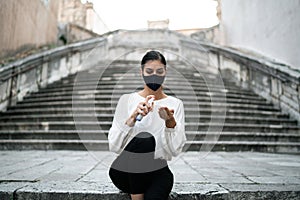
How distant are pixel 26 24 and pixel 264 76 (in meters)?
8.04

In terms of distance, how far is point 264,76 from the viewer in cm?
698

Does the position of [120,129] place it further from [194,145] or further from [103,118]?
[103,118]

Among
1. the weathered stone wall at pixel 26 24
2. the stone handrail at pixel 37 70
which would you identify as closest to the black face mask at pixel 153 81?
the stone handrail at pixel 37 70

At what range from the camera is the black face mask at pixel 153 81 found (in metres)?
1.46

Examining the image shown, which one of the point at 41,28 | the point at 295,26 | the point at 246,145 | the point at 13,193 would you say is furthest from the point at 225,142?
the point at 41,28

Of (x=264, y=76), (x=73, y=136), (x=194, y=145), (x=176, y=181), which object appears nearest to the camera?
(x=176, y=181)

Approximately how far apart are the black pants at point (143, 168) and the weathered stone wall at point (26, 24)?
681 cm

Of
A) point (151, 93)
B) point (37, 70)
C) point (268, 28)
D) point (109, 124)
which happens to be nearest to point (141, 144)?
point (151, 93)

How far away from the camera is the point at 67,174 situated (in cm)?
245

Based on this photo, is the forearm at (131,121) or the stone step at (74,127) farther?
the stone step at (74,127)

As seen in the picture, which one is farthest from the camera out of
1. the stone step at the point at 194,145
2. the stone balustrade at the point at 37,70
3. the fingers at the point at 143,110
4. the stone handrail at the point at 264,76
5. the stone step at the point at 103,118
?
the stone balustrade at the point at 37,70

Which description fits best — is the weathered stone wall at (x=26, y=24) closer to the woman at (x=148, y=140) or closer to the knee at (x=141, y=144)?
the woman at (x=148, y=140)

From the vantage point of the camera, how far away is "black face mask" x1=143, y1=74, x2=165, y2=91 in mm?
1456

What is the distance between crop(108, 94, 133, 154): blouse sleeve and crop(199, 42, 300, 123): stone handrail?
215 inches
